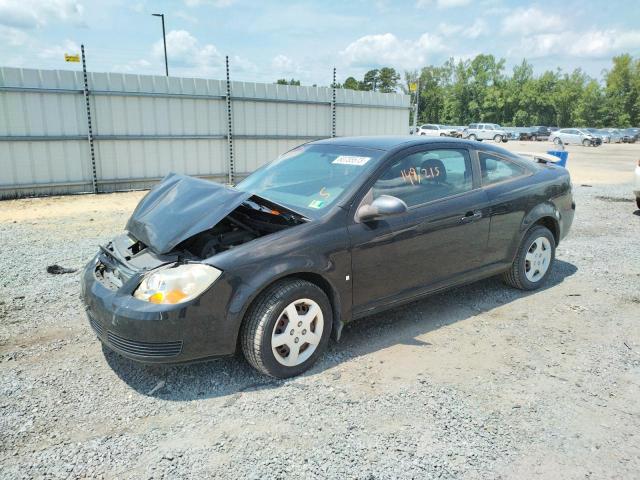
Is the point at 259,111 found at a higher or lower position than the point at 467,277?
higher

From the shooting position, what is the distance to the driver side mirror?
11.7 feet

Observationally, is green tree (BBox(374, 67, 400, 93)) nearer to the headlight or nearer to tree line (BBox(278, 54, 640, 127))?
tree line (BBox(278, 54, 640, 127))

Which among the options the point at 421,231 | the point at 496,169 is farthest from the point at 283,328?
the point at 496,169

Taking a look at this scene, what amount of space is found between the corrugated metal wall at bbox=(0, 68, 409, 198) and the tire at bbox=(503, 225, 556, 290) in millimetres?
8988

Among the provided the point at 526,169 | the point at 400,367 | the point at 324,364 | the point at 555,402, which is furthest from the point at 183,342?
the point at 526,169

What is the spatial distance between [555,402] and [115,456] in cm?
263

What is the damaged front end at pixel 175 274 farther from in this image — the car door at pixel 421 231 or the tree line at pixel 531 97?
the tree line at pixel 531 97

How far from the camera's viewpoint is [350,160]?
4.11 meters

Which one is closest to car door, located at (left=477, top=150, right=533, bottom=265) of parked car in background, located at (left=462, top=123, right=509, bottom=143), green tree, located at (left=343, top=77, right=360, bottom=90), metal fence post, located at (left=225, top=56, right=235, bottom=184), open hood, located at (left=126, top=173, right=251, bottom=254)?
open hood, located at (left=126, top=173, right=251, bottom=254)

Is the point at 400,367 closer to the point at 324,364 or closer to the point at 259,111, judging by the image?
the point at 324,364

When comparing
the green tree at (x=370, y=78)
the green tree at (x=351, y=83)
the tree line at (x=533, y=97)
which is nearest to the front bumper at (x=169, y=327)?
the tree line at (x=533, y=97)

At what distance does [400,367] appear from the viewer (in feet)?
11.9

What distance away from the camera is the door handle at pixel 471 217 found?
4.29 metres

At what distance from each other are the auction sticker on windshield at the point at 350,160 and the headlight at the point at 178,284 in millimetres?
1537
